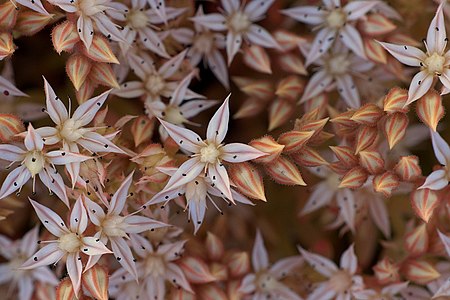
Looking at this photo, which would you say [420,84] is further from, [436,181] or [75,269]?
[75,269]

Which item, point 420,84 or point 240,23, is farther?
point 240,23

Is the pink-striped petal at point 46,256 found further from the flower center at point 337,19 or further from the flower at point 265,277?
the flower center at point 337,19

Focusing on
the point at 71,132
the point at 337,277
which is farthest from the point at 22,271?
the point at 337,277

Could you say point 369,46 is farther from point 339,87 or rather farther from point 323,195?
point 323,195

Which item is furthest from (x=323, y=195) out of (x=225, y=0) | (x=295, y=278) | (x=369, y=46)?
(x=225, y=0)

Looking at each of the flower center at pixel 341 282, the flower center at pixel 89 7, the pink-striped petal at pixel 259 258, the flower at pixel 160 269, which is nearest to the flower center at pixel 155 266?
the flower at pixel 160 269

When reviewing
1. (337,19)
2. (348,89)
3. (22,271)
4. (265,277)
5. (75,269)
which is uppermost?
(337,19)
